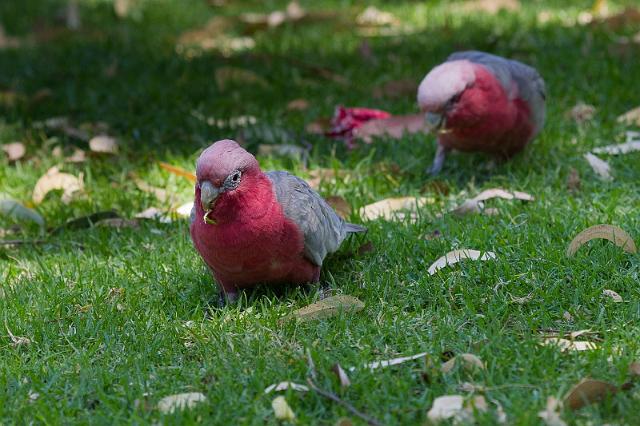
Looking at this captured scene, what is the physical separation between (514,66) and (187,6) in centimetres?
444

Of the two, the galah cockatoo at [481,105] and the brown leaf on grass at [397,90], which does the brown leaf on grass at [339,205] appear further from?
the brown leaf on grass at [397,90]

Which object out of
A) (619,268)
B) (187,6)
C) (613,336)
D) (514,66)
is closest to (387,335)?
(613,336)

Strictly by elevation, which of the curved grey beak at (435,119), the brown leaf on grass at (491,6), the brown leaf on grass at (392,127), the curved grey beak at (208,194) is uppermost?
the curved grey beak at (208,194)

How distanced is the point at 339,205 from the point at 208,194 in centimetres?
137

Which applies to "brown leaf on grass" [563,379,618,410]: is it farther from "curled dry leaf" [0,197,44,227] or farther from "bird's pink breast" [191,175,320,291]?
"curled dry leaf" [0,197,44,227]

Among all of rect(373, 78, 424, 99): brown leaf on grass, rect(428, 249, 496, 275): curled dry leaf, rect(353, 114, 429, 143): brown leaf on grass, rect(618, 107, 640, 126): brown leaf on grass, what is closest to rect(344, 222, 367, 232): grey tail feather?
rect(428, 249, 496, 275): curled dry leaf

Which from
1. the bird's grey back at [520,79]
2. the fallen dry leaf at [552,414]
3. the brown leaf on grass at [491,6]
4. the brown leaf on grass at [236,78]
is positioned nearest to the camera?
the fallen dry leaf at [552,414]

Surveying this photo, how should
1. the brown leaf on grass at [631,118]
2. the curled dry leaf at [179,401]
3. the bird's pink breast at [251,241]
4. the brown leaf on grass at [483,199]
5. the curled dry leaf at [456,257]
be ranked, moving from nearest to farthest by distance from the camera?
the curled dry leaf at [179,401] < the bird's pink breast at [251,241] < the curled dry leaf at [456,257] < the brown leaf on grass at [483,199] < the brown leaf on grass at [631,118]

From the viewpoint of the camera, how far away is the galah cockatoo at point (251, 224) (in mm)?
3246

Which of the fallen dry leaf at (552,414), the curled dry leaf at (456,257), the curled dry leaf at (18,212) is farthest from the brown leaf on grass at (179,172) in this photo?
the fallen dry leaf at (552,414)

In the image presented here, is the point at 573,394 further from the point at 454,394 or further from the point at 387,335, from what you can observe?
the point at 387,335

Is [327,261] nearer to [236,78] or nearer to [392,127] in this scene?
[392,127]

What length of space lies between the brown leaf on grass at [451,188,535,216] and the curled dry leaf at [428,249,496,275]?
62cm

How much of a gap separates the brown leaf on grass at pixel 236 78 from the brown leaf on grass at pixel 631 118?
7.55 ft
